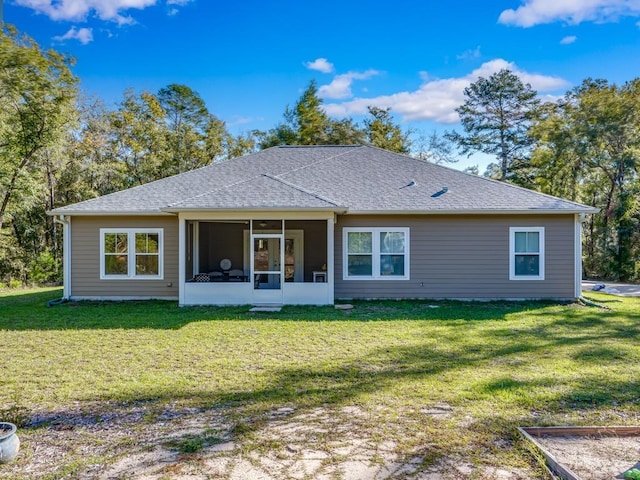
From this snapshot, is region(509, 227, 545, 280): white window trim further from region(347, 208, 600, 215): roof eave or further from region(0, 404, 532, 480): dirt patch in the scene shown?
region(0, 404, 532, 480): dirt patch

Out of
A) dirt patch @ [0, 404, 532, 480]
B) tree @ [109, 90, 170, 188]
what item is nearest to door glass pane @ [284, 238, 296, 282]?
dirt patch @ [0, 404, 532, 480]

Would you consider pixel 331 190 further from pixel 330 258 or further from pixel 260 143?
pixel 260 143

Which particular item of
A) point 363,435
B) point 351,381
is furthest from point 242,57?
point 363,435

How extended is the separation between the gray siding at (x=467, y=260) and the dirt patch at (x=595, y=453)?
8059 mm

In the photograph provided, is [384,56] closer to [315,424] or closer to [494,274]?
[494,274]

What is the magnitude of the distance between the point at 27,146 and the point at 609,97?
1037 inches

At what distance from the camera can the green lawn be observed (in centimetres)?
401

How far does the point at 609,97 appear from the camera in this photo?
2116cm

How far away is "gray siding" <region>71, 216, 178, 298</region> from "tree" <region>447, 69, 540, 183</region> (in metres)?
23.3

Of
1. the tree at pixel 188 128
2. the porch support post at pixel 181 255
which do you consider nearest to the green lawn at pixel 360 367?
the porch support post at pixel 181 255

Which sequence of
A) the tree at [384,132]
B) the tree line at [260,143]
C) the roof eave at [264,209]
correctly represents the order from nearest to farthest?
the roof eave at [264,209]
the tree line at [260,143]
the tree at [384,132]

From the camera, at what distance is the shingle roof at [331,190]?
35.7 ft

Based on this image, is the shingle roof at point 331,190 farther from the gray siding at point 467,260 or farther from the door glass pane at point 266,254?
the door glass pane at point 266,254

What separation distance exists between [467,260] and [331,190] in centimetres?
432
